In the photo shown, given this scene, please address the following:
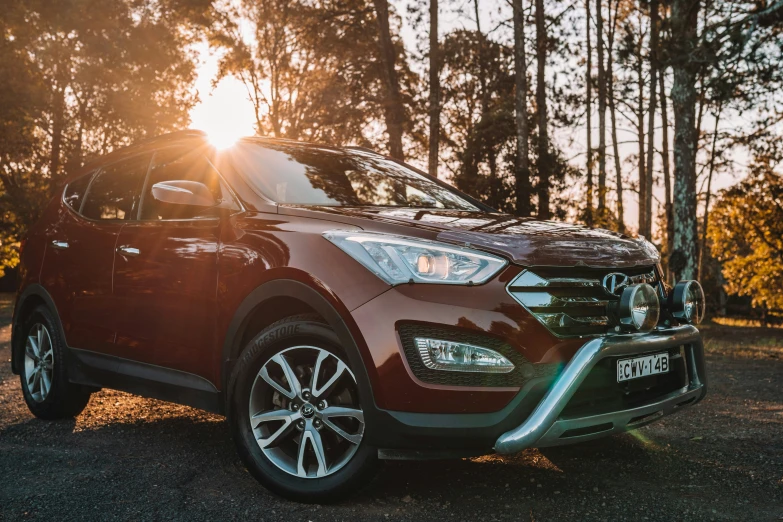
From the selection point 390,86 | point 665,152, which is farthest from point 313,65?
point 665,152

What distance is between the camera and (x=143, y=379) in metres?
4.26

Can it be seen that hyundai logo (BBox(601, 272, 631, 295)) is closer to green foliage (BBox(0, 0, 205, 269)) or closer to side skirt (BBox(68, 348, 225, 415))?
side skirt (BBox(68, 348, 225, 415))

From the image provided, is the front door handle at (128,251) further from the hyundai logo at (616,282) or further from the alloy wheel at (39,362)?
the hyundai logo at (616,282)

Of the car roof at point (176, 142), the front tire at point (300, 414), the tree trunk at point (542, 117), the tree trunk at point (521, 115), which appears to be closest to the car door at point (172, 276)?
the car roof at point (176, 142)

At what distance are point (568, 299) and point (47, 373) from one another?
381cm

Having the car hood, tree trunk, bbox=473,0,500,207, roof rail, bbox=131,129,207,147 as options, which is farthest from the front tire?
tree trunk, bbox=473,0,500,207

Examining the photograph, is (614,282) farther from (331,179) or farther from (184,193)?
(184,193)

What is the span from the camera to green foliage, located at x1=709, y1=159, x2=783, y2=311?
2919 centimetres

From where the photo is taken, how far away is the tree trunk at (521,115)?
18000mm

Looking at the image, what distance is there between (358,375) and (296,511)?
71 centimetres

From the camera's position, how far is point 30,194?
2592 cm

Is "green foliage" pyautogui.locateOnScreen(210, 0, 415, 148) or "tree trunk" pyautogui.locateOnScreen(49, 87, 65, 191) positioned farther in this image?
"tree trunk" pyautogui.locateOnScreen(49, 87, 65, 191)

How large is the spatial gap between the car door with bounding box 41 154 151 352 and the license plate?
295cm

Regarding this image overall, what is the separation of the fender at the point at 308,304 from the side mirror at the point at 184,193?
66 cm
